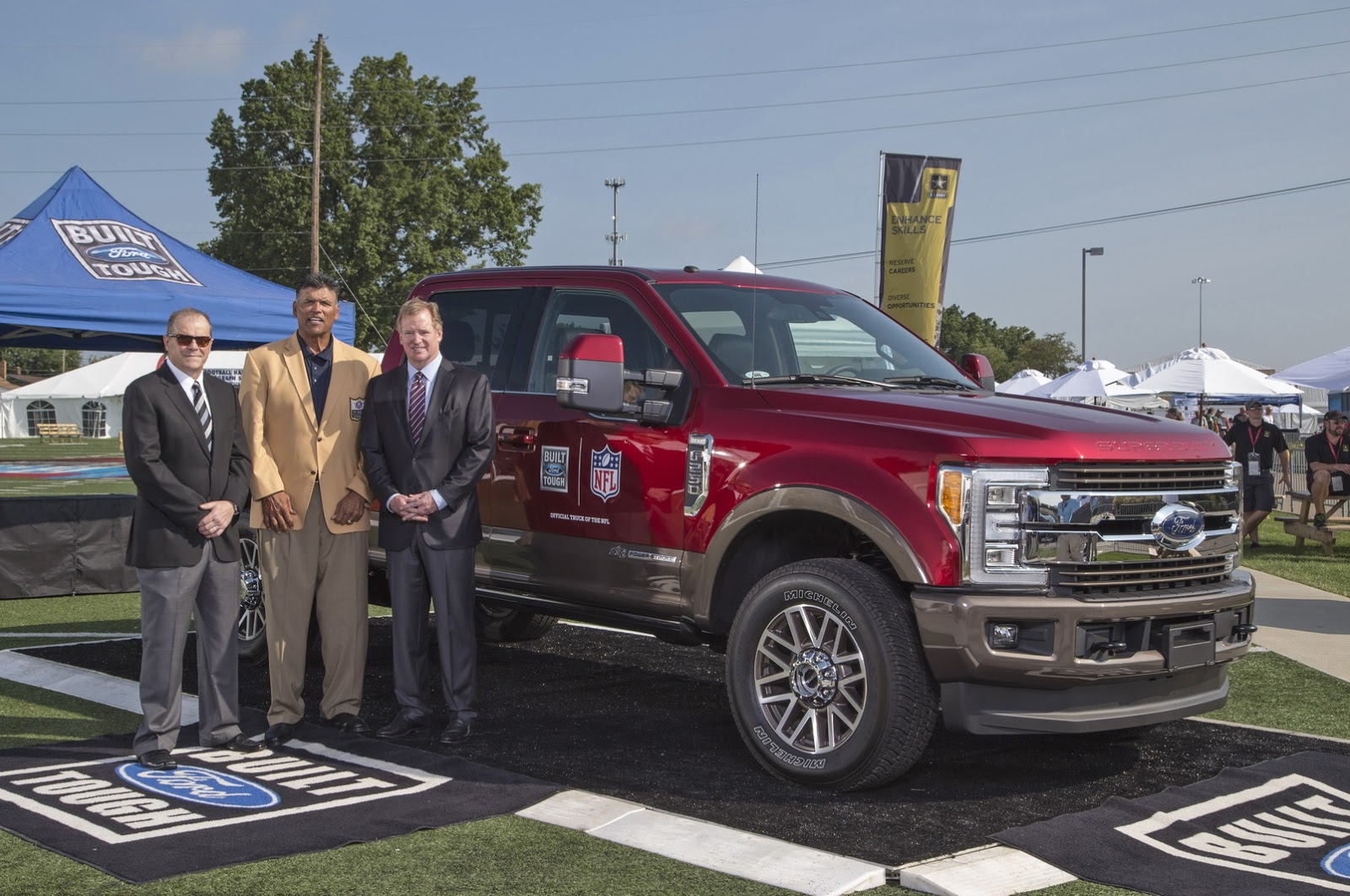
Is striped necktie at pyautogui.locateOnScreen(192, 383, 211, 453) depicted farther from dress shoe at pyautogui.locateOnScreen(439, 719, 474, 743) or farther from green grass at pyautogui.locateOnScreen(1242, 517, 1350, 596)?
green grass at pyautogui.locateOnScreen(1242, 517, 1350, 596)

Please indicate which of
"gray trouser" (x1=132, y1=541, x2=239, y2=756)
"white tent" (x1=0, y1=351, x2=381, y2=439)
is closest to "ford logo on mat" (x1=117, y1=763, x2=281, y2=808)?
"gray trouser" (x1=132, y1=541, x2=239, y2=756)

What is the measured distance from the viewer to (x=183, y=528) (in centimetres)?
553

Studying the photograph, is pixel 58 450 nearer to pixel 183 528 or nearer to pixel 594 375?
pixel 183 528

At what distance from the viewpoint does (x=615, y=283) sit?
6.34 m

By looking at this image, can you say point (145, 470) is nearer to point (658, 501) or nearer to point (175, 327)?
point (175, 327)

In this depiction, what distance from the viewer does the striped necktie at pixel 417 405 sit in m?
6.05

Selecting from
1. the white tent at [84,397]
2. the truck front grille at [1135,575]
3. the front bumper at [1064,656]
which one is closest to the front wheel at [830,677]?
the front bumper at [1064,656]

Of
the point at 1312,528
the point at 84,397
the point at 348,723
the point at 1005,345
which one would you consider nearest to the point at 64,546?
the point at 348,723

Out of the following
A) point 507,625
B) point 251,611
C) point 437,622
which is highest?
point 437,622

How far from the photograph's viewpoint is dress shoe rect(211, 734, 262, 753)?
576 cm

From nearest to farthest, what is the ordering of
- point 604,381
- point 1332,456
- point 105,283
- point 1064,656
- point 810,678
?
point 1064,656
point 810,678
point 604,381
point 105,283
point 1332,456

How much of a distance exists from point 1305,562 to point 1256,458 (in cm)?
172

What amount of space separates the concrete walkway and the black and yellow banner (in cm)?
383

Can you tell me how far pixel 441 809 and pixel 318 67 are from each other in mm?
34216
